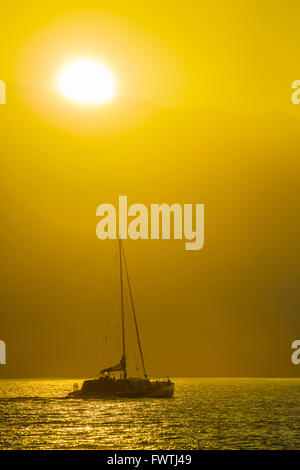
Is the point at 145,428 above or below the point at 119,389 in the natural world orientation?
above

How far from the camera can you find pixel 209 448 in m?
52.3

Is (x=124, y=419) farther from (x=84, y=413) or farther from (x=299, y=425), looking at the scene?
(x=299, y=425)

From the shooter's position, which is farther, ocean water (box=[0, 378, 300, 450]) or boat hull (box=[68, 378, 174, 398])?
boat hull (box=[68, 378, 174, 398])

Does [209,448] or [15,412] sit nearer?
[209,448]

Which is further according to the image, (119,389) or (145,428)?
(119,389)

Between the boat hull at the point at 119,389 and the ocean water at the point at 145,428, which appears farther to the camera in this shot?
the boat hull at the point at 119,389

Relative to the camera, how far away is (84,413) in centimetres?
8612
